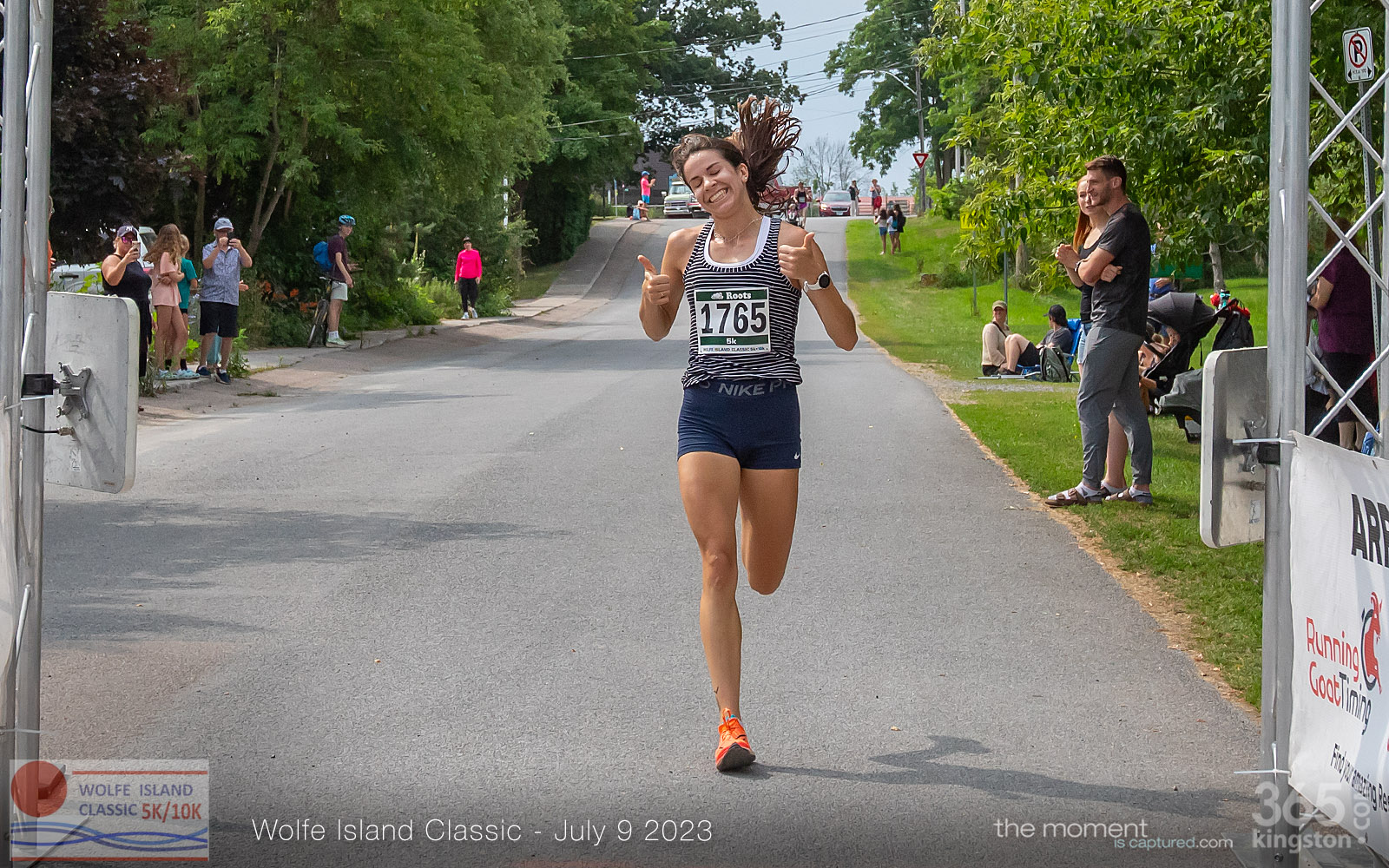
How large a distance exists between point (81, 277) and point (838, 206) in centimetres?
6635

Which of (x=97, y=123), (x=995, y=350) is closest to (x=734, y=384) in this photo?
(x=97, y=123)

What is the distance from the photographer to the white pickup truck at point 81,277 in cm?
1584

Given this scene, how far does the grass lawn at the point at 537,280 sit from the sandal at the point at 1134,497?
37.5 m

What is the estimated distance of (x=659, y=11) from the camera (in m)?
82.3

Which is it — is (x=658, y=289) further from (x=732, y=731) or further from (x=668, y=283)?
(x=732, y=731)

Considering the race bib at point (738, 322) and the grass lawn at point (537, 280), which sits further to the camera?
the grass lawn at point (537, 280)

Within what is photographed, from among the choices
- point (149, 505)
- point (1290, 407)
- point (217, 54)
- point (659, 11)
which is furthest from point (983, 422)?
point (659, 11)

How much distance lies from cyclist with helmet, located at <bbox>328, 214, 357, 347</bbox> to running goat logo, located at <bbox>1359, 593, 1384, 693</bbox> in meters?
22.1

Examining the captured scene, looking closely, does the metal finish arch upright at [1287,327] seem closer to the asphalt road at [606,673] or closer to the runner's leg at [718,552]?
the asphalt road at [606,673]

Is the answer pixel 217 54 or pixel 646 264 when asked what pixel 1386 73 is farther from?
pixel 217 54

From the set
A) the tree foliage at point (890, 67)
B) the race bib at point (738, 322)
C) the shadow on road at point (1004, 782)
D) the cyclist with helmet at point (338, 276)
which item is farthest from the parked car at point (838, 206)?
the shadow on road at point (1004, 782)

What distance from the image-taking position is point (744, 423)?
A: 493cm

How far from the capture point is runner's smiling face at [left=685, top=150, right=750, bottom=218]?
5.07 meters

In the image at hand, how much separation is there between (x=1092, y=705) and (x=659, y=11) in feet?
264
